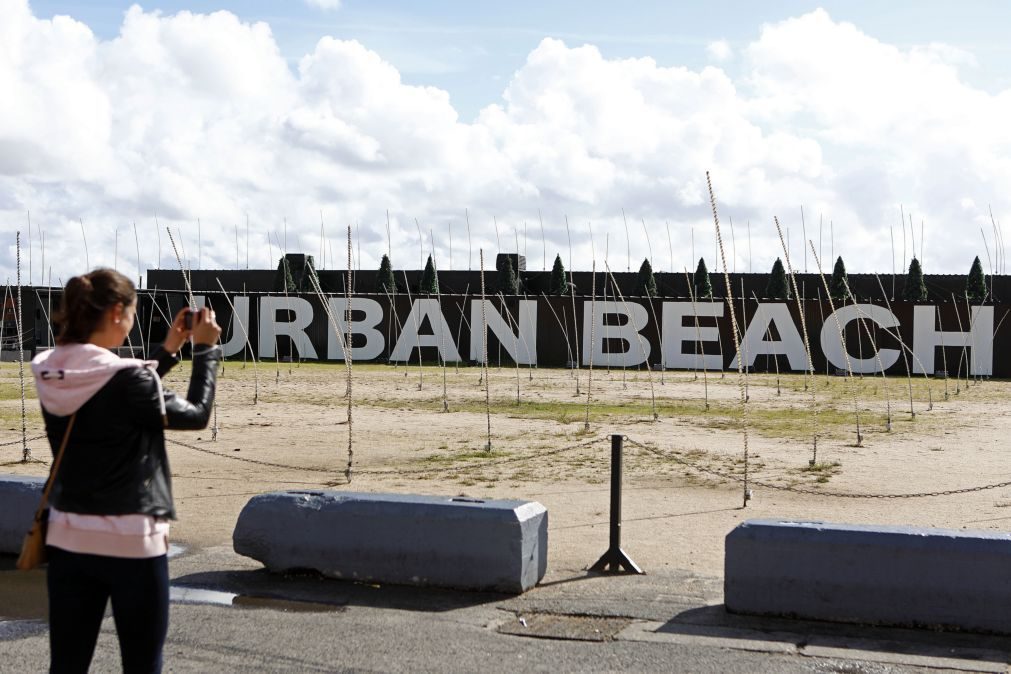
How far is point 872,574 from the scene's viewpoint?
6.31m

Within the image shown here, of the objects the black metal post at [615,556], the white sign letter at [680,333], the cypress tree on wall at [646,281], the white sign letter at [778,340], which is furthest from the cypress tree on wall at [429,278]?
the black metal post at [615,556]

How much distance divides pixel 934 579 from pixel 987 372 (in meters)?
33.9

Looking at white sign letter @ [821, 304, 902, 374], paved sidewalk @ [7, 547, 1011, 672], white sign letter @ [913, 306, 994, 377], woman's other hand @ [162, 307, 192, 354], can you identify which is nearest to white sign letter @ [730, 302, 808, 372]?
white sign letter @ [821, 304, 902, 374]

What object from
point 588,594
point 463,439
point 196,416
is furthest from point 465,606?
point 463,439

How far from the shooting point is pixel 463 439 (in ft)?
55.3

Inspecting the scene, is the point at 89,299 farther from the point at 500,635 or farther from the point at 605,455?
the point at 605,455

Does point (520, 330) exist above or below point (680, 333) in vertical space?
above

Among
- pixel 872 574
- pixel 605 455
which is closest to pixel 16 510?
pixel 872 574

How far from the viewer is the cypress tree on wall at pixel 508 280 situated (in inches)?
1876

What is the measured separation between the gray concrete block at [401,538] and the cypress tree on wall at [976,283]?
43305 mm

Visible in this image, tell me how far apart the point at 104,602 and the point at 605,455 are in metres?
11.8

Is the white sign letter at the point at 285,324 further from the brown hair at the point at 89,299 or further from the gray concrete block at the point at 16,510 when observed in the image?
the brown hair at the point at 89,299

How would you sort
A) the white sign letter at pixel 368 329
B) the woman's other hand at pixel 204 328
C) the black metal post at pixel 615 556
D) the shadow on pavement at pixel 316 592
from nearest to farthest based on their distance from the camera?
the woman's other hand at pixel 204 328 < the shadow on pavement at pixel 316 592 < the black metal post at pixel 615 556 < the white sign letter at pixel 368 329

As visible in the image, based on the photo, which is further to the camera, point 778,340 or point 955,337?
point 778,340
